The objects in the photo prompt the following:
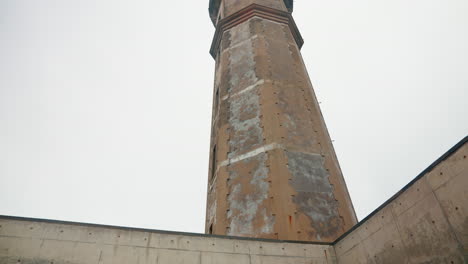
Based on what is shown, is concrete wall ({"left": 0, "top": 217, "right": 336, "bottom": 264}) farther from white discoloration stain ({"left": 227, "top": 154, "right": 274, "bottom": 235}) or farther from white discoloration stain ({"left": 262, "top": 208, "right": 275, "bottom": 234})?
white discoloration stain ({"left": 227, "top": 154, "right": 274, "bottom": 235})

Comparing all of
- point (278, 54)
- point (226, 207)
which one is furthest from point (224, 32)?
point (226, 207)

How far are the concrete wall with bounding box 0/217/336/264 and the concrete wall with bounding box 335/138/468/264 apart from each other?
1.53 meters

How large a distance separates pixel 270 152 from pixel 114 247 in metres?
4.82

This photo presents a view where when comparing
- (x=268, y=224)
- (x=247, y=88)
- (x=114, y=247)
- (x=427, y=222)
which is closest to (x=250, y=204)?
(x=268, y=224)

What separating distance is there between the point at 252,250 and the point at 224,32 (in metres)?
10.5

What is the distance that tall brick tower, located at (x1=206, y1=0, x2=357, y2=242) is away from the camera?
26.3 ft

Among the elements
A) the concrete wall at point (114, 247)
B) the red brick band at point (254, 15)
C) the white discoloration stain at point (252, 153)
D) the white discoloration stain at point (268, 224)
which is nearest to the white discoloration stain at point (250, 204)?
the white discoloration stain at point (268, 224)

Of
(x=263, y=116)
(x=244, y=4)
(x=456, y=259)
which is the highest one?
(x=244, y=4)

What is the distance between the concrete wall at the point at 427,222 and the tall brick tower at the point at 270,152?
8.03 feet

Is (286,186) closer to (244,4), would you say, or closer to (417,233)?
(417,233)

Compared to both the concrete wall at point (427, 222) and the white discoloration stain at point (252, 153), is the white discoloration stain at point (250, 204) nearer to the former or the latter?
the white discoloration stain at point (252, 153)

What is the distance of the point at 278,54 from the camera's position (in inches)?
478

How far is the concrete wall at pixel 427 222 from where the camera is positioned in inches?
158

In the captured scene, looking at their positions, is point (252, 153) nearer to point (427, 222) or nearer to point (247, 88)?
point (247, 88)
